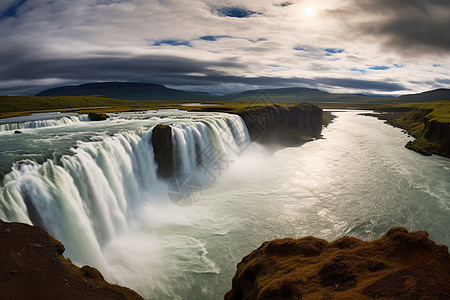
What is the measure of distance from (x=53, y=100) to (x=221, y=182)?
348 ft

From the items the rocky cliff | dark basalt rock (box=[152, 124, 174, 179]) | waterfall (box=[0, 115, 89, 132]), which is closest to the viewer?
dark basalt rock (box=[152, 124, 174, 179])

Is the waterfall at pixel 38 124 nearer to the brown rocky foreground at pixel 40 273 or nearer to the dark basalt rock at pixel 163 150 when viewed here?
the dark basalt rock at pixel 163 150

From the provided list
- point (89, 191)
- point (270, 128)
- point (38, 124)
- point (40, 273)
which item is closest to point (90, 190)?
point (89, 191)

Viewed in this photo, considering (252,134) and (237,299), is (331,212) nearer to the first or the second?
(237,299)

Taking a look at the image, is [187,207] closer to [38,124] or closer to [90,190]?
[90,190]

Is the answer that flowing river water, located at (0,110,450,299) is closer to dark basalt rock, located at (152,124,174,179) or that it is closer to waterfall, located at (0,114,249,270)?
waterfall, located at (0,114,249,270)

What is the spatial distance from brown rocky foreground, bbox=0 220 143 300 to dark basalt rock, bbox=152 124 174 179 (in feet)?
52.7

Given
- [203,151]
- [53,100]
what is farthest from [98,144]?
[53,100]

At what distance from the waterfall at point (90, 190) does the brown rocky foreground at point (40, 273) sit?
3.16 metres

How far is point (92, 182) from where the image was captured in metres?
15.2

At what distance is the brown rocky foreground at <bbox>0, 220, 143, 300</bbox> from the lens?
612 cm

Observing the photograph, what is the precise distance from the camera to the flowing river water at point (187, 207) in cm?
1226

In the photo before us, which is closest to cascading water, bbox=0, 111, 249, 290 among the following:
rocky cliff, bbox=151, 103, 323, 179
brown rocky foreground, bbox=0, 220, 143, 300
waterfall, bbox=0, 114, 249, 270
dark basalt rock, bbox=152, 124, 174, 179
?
waterfall, bbox=0, 114, 249, 270

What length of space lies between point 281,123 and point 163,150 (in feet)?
114
